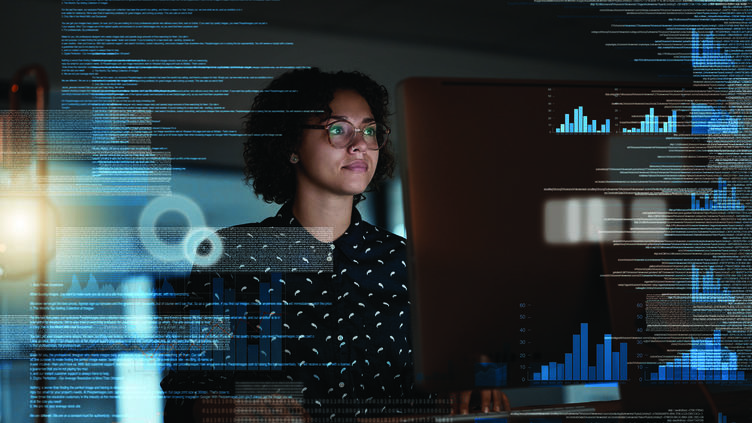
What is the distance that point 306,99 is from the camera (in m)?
1.28

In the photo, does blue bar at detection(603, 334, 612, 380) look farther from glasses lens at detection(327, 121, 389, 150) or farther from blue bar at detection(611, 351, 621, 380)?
glasses lens at detection(327, 121, 389, 150)

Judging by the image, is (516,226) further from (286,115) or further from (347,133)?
(286,115)

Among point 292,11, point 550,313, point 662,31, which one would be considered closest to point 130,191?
point 292,11

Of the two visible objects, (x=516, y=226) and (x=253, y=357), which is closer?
(x=516, y=226)

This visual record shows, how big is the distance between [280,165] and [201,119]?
0.66 ft

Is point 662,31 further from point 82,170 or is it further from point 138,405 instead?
point 138,405
